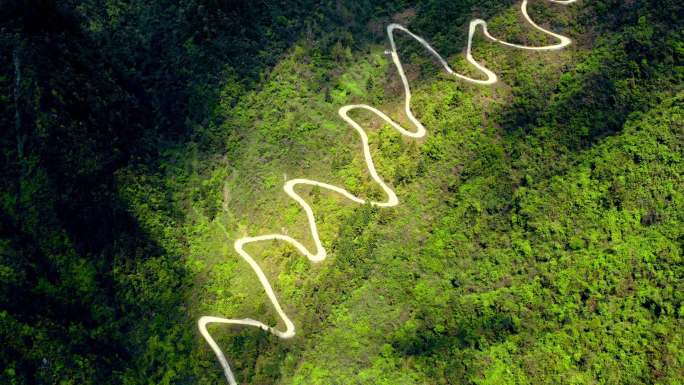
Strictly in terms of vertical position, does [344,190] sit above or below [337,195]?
above

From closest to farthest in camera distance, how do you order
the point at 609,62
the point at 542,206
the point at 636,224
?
the point at 636,224, the point at 542,206, the point at 609,62

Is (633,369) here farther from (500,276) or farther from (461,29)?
(461,29)

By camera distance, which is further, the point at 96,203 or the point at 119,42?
the point at 119,42

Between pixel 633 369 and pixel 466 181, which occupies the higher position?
pixel 466 181

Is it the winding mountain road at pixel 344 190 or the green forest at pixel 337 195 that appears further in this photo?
the winding mountain road at pixel 344 190

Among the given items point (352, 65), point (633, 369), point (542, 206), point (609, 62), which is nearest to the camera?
point (633, 369)

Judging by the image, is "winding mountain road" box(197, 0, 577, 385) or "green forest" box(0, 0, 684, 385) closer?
"green forest" box(0, 0, 684, 385)

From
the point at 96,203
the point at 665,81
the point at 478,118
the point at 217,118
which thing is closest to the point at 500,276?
the point at 478,118

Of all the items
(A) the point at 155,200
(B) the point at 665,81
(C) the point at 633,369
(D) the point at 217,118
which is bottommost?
(C) the point at 633,369
